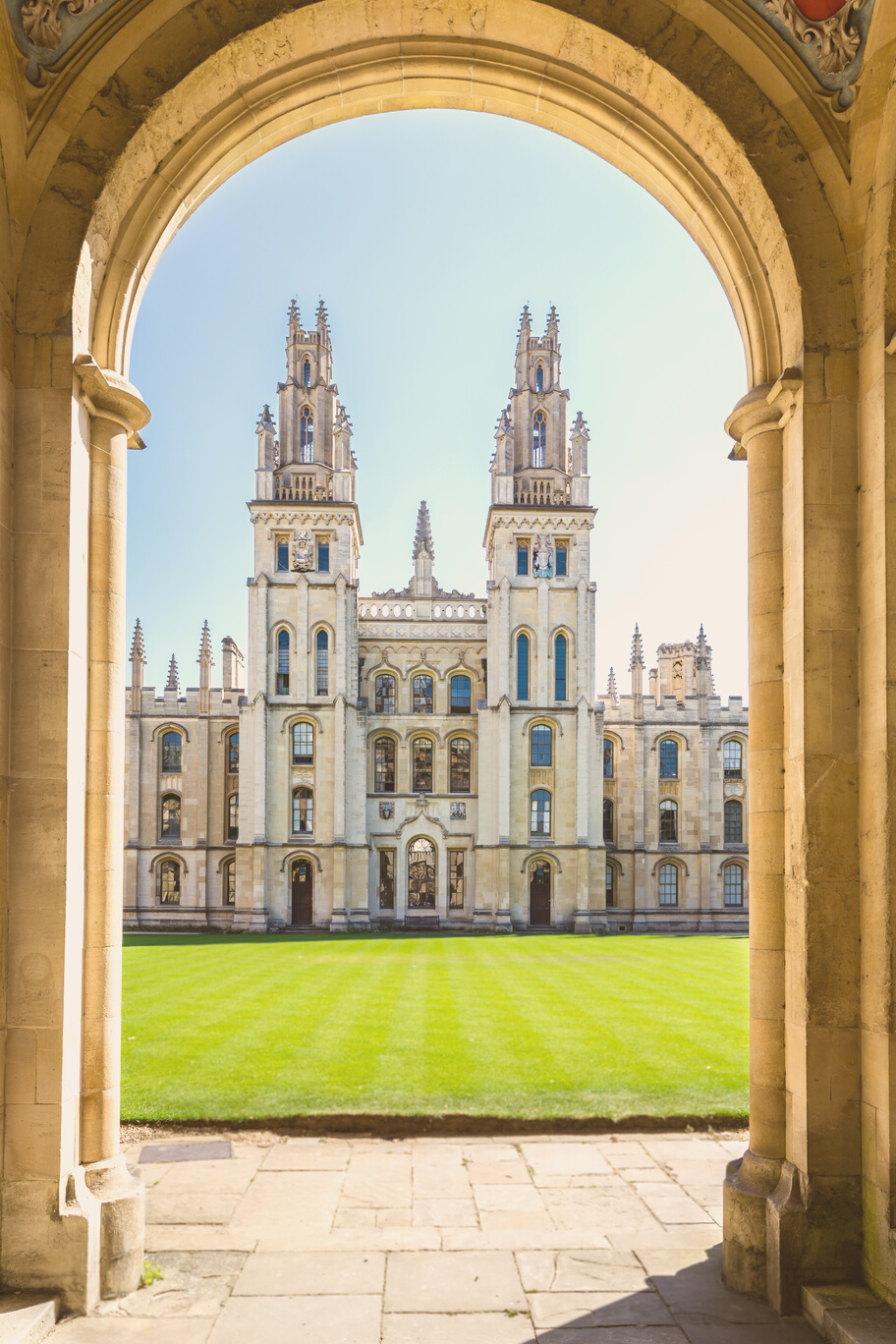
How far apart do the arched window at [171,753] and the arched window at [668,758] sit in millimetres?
23229

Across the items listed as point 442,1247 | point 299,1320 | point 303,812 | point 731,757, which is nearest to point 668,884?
point 731,757

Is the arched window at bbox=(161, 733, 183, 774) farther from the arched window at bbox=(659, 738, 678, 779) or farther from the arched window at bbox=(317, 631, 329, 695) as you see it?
the arched window at bbox=(659, 738, 678, 779)

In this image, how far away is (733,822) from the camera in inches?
1822

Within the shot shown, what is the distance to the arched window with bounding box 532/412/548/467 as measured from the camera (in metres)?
44.2

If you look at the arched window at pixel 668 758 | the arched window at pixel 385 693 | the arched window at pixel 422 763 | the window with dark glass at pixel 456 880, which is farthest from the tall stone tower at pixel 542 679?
the arched window at pixel 668 758

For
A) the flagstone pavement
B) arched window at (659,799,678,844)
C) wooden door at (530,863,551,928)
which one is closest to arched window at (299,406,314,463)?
wooden door at (530,863,551,928)

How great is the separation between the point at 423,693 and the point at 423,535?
41.8 feet

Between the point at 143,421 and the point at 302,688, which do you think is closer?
the point at 143,421

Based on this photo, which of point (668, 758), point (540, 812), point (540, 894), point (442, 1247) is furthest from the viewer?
point (668, 758)

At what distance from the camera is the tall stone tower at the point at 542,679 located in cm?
4081

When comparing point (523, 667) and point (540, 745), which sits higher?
point (523, 667)

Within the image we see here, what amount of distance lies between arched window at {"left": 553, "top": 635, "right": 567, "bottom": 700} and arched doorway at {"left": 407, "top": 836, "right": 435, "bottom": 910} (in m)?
8.75

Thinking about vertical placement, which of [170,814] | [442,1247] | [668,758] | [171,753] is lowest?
[170,814]

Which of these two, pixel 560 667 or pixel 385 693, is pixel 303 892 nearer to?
pixel 385 693
